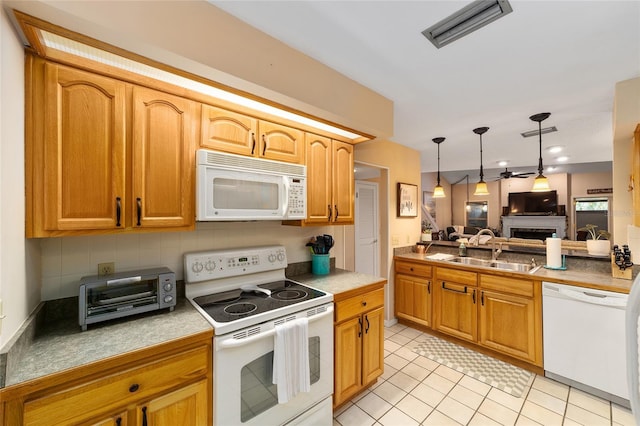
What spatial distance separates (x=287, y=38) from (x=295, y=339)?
5.69ft

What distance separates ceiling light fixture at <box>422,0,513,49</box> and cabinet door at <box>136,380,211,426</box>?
2.19 m

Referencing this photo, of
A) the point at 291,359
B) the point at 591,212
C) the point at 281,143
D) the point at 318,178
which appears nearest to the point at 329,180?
the point at 318,178

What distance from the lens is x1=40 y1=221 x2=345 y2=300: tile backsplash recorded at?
138 cm

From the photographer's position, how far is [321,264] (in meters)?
2.36

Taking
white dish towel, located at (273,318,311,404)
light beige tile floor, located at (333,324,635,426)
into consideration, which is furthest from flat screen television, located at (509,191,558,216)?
white dish towel, located at (273,318,311,404)

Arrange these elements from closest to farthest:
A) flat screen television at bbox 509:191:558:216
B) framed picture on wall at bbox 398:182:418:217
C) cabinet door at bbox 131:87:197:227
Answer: cabinet door at bbox 131:87:197:227
framed picture on wall at bbox 398:182:418:217
flat screen television at bbox 509:191:558:216

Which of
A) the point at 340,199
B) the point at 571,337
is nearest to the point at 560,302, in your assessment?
the point at 571,337

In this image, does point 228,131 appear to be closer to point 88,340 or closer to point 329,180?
point 329,180

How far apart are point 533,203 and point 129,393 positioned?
11.0m

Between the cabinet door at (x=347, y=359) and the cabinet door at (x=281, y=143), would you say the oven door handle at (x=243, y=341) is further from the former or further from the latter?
the cabinet door at (x=281, y=143)

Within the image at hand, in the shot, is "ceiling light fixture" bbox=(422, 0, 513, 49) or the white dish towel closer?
"ceiling light fixture" bbox=(422, 0, 513, 49)

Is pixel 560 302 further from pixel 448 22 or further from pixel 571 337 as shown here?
pixel 448 22

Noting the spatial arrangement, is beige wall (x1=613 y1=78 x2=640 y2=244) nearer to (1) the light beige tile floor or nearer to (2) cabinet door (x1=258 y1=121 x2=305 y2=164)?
(1) the light beige tile floor

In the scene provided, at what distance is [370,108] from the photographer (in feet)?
6.86
